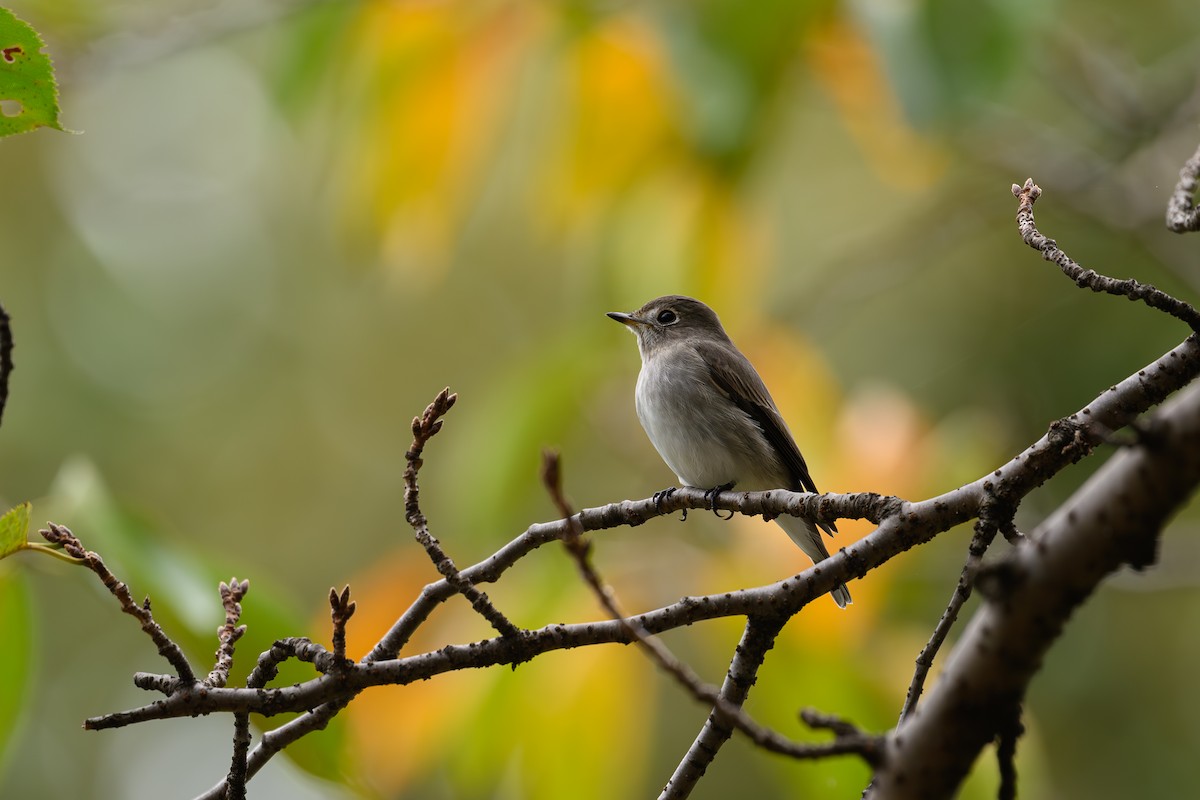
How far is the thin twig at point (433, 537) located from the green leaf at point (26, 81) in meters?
0.85

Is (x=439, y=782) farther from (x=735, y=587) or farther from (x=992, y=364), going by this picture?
(x=735, y=587)

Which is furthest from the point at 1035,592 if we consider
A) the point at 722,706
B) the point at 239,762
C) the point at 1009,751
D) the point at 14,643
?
the point at 14,643

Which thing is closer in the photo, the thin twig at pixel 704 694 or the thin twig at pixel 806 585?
the thin twig at pixel 704 694

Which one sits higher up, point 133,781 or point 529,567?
point 133,781

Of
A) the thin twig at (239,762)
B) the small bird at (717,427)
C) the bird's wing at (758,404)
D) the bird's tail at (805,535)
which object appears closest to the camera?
the thin twig at (239,762)

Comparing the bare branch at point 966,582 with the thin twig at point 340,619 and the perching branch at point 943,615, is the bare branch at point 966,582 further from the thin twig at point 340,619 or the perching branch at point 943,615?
the thin twig at point 340,619

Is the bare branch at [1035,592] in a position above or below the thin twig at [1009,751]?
above

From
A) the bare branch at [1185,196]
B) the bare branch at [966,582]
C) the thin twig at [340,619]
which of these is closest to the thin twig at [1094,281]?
the bare branch at [1185,196]

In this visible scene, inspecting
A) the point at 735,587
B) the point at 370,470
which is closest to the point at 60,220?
the point at 370,470

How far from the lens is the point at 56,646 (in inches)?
533

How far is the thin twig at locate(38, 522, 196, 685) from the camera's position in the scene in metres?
2.22

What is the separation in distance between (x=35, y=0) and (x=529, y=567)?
3.18 meters

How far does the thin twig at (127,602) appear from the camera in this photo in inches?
87.3

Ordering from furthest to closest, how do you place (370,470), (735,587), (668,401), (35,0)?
(370,470) → (668,401) → (35,0) → (735,587)
